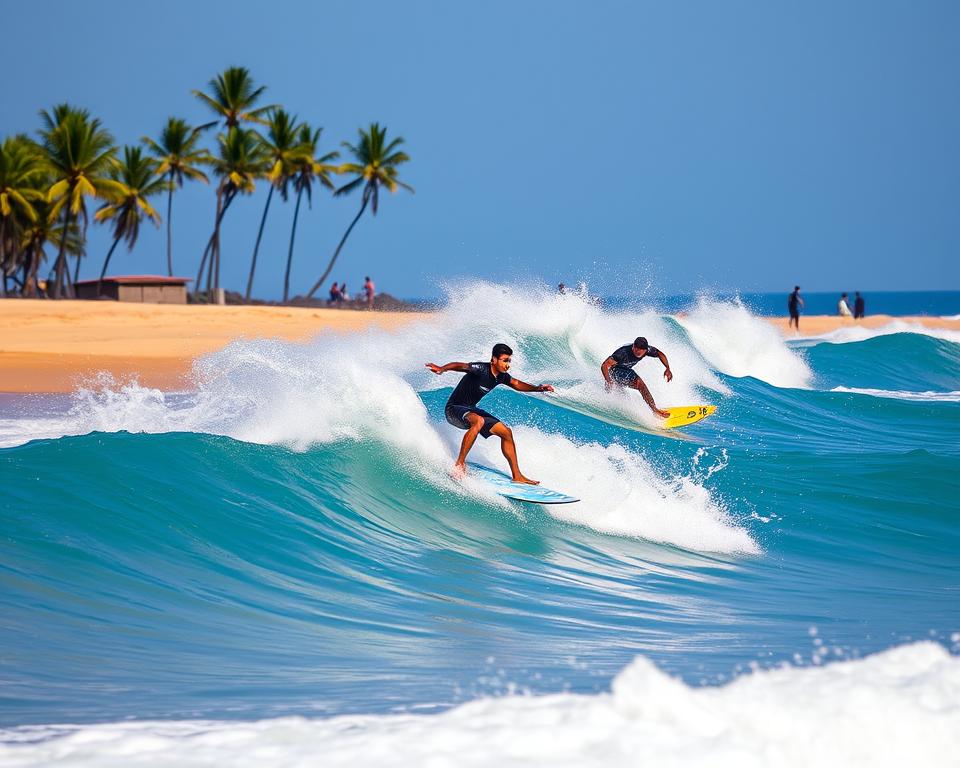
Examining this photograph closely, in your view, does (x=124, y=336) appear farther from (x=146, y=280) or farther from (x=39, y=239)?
(x=39, y=239)

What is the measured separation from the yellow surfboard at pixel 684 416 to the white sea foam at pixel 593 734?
384 inches

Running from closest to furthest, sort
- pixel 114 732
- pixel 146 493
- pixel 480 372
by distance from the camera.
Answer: pixel 114 732 → pixel 146 493 → pixel 480 372

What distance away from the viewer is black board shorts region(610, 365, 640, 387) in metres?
13.9

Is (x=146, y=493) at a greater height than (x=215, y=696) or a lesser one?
greater

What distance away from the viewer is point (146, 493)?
817cm

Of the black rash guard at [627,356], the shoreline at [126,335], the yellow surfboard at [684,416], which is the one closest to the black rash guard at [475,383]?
the black rash guard at [627,356]

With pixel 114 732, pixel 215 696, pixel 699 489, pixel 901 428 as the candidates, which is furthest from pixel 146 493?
pixel 901 428

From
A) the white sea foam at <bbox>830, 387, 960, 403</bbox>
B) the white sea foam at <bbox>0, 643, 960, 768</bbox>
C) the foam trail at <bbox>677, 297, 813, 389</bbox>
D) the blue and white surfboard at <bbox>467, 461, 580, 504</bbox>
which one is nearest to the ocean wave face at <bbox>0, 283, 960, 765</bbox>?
the white sea foam at <bbox>0, 643, 960, 768</bbox>

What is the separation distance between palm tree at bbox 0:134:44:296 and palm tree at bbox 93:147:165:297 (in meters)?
4.21

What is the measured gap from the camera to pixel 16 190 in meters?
46.2

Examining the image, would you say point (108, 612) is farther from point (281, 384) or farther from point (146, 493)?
point (281, 384)

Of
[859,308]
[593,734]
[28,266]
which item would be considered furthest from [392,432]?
[28,266]

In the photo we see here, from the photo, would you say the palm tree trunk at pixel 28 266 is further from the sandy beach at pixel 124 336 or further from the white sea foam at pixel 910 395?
the white sea foam at pixel 910 395

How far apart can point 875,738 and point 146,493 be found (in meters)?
5.75
